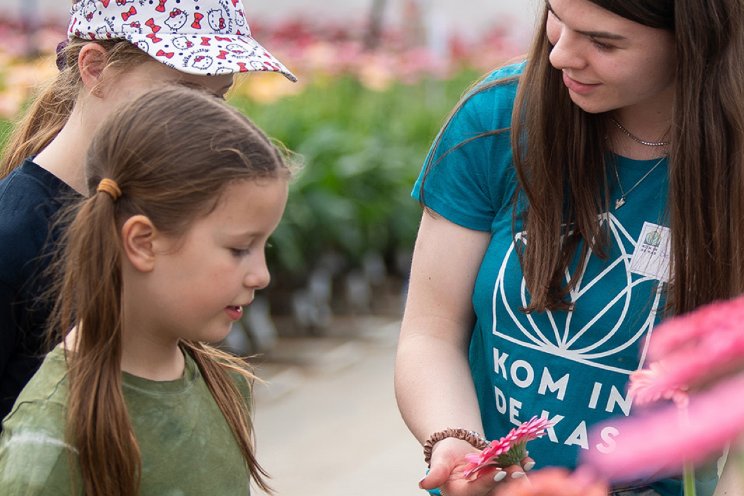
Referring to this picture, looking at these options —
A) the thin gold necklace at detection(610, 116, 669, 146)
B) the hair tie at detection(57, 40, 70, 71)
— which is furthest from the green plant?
the thin gold necklace at detection(610, 116, 669, 146)

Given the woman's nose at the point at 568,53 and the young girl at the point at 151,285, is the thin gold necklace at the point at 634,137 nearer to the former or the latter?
the woman's nose at the point at 568,53

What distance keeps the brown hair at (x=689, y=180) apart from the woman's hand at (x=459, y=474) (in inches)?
10.2

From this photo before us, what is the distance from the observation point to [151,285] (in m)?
1.40

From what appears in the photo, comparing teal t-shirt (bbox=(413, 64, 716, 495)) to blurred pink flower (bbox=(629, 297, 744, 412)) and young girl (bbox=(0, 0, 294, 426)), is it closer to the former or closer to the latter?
young girl (bbox=(0, 0, 294, 426))

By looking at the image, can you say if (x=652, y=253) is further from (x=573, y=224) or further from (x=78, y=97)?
(x=78, y=97)

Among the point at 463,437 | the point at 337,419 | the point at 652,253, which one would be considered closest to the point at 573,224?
the point at 652,253

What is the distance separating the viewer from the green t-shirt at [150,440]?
49.6 inches

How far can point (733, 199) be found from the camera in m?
1.51

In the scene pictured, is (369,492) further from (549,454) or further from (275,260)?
(549,454)

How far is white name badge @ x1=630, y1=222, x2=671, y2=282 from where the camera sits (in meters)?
1.54

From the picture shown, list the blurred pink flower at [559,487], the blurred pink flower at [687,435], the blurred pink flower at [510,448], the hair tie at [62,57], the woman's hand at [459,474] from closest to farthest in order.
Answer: the blurred pink flower at [687,435] → the blurred pink flower at [559,487] → the blurred pink flower at [510,448] → the woman's hand at [459,474] → the hair tie at [62,57]

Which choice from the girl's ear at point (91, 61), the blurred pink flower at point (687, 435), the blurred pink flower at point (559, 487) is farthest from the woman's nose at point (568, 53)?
the blurred pink flower at point (687, 435)

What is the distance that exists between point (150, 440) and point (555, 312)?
0.64 metres

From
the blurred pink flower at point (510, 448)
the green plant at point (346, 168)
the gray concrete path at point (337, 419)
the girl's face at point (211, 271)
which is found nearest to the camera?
the blurred pink flower at point (510, 448)
